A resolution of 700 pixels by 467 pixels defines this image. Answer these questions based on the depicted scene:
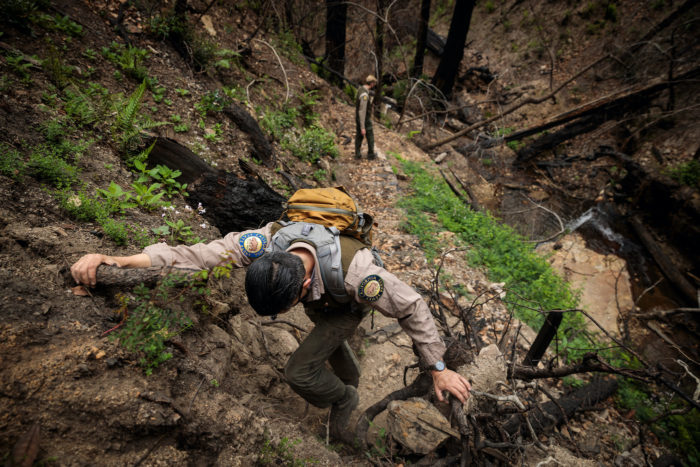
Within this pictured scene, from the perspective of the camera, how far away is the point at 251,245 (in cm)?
210

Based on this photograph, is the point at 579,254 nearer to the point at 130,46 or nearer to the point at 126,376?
the point at 126,376

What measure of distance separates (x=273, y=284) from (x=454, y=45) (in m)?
12.5

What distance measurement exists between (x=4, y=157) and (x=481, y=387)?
368 centimetres

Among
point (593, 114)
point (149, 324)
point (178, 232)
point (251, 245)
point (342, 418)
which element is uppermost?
point (593, 114)

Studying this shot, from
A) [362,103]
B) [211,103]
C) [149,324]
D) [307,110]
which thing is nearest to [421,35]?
[362,103]

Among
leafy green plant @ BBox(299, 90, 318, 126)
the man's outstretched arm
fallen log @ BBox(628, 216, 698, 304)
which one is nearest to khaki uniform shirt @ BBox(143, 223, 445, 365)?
the man's outstretched arm

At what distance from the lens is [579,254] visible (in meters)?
7.07

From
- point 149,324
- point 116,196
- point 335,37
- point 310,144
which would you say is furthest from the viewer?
point 335,37

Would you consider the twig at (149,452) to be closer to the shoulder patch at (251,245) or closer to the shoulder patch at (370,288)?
the shoulder patch at (251,245)

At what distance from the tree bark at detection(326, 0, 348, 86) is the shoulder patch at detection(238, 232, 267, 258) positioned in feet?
29.9

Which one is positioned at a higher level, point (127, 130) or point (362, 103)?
point (362, 103)

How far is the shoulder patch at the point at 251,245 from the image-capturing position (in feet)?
6.87

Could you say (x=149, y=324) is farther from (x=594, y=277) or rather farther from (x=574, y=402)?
(x=594, y=277)

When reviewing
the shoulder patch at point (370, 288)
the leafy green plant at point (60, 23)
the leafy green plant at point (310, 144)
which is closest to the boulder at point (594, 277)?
the shoulder patch at point (370, 288)
